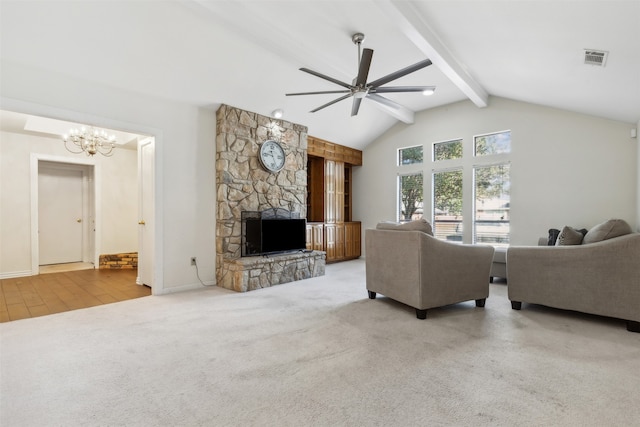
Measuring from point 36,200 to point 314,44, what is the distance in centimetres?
550

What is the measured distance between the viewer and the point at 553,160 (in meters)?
5.05

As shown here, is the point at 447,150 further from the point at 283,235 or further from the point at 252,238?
the point at 252,238

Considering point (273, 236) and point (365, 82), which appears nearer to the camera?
point (365, 82)

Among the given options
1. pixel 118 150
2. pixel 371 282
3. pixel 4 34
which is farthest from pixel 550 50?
pixel 118 150

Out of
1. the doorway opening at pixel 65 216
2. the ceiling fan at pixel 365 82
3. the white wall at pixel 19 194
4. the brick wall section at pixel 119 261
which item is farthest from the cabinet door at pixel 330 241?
the doorway opening at pixel 65 216

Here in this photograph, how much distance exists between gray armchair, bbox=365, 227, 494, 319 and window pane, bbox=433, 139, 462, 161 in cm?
331

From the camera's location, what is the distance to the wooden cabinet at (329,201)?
6516 millimetres

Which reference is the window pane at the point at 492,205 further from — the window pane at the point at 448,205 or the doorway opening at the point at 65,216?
the doorway opening at the point at 65,216

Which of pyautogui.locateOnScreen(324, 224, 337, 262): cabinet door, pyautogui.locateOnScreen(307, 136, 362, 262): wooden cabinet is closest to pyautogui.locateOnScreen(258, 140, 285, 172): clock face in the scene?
pyautogui.locateOnScreen(307, 136, 362, 262): wooden cabinet

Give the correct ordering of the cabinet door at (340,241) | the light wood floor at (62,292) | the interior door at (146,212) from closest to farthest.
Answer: the light wood floor at (62,292) → the interior door at (146,212) → the cabinet door at (340,241)

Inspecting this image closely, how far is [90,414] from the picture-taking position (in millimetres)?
1614

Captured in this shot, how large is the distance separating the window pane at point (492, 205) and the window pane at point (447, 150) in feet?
1.71

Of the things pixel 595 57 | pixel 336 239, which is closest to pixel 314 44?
pixel 595 57

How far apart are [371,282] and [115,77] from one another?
391 centimetres
